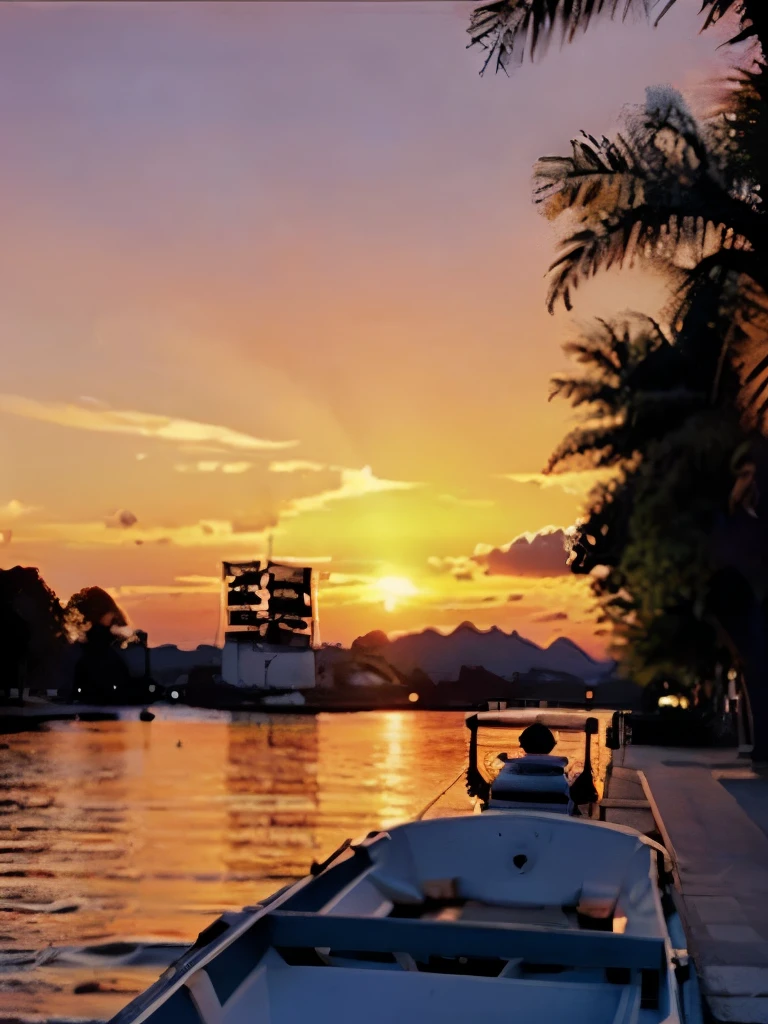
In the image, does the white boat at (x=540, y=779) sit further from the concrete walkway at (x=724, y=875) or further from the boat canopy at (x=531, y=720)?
the concrete walkway at (x=724, y=875)

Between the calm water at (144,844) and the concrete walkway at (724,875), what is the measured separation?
517 centimetres

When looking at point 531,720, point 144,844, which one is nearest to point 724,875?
point 531,720

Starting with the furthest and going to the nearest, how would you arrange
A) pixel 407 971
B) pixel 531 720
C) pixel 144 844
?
pixel 144 844, pixel 531 720, pixel 407 971

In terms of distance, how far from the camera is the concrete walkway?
422 inches

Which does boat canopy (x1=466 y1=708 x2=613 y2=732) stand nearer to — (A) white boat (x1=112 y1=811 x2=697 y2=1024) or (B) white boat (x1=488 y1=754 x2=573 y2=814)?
(B) white boat (x1=488 y1=754 x2=573 y2=814)

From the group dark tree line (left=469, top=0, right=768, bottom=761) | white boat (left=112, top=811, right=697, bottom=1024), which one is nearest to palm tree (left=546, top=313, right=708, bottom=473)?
dark tree line (left=469, top=0, right=768, bottom=761)

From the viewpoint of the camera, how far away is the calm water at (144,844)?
13789mm

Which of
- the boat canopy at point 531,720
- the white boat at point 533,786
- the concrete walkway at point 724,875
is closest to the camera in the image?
the concrete walkway at point 724,875

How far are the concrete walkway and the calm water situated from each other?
517 cm

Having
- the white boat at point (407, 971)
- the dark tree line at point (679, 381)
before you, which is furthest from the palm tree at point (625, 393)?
the white boat at point (407, 971)

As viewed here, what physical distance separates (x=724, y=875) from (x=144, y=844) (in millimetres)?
13400

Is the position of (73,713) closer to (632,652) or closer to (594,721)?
(632,652)

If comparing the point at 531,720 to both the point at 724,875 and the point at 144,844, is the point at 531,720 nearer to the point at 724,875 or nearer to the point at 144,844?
the point at 144,844

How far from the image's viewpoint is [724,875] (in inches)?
645
